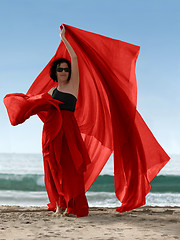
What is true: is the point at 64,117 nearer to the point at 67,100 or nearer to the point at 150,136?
the point at 67,100

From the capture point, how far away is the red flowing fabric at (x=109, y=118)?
4.48 metres

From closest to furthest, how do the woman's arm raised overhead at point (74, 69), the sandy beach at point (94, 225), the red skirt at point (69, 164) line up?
the sandy beach at point (94, 225) → the red skirt at point (69, 164) → the woman's arm raised overhead at point (74, 69)

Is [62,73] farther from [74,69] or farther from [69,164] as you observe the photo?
[69,164]

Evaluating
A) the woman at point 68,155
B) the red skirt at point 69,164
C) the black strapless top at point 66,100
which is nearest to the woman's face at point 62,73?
the woman at point 68,155

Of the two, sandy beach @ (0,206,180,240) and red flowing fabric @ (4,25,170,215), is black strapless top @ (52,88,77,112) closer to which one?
red flowing fabric @ (4,25,170,215)

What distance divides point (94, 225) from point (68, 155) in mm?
1042

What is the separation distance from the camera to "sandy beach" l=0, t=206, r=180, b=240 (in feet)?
11.2

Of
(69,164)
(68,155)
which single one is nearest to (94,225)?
(69,164)

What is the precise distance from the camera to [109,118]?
4984 millimetres

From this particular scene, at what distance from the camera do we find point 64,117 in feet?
14.7

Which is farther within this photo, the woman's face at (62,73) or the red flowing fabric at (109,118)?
the woman's face at (62,73)

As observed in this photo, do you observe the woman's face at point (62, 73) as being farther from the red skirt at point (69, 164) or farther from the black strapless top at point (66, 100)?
the red skirt at point (69, 164)

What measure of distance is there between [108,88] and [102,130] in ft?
2.17

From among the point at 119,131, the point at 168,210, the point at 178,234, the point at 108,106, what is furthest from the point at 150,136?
the point at 178,234
